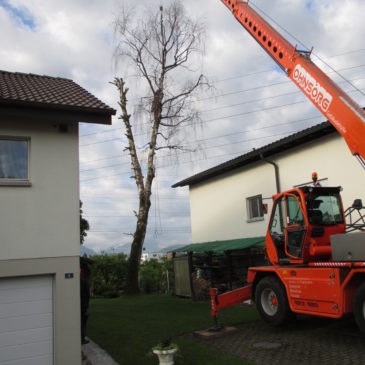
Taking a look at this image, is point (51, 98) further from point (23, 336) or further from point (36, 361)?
point (36, 361)

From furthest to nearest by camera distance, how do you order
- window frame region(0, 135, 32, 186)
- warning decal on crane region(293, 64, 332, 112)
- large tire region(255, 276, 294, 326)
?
1. large tire region(255, 276, 294, 326)
2. warning decal on crane region(293, 64, 332, 112)
3. window frame region(0, 135, 32, 186)

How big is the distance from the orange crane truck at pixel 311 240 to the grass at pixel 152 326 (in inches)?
59.3

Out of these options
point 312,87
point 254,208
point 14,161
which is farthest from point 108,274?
point 312,87

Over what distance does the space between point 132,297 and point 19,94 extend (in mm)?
13979

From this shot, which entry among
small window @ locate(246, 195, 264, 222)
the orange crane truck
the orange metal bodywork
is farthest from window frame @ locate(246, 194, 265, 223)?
the orange metal bodywork

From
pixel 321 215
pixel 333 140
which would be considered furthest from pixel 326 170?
pixel 321 215

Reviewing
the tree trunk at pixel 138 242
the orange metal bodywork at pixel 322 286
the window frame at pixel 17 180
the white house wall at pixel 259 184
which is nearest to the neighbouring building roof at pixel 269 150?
the white house wall at pixel 259 184

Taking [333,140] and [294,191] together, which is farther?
[333,140]

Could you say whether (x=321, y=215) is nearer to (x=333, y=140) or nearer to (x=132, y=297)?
(x=333, y=140)

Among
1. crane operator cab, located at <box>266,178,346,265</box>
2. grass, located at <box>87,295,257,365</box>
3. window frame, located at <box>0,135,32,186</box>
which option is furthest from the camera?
crane operator cab, located at <box>266,178,346,265</box>

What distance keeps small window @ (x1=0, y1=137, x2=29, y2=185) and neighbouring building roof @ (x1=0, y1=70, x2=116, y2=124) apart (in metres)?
0.73

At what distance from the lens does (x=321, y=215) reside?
10.2m

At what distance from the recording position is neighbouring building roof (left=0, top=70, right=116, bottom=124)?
8171 millimetres

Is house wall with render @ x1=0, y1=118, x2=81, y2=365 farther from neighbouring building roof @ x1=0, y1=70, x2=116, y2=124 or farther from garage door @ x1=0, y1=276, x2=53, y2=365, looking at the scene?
neighbouring building roof @ x1=0, y1=70, x2=116, y2=124
